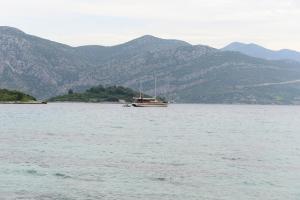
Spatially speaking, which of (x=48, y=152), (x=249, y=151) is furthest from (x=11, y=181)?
(x=249, y=151)

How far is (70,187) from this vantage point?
169 ft

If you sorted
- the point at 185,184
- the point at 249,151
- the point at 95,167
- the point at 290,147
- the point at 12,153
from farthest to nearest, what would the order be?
the point at 290,147 → the point at 249,151 → the point at 12,153 → the point at 95,167 → the point at 185,184

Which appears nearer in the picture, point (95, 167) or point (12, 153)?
point (95, 167)

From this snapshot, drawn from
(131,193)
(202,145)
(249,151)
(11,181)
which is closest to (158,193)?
(131,193)

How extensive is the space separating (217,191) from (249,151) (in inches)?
1515

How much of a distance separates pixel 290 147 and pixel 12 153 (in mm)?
48295

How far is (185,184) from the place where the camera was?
53.9 meters

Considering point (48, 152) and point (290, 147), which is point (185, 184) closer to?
point (48, 152)

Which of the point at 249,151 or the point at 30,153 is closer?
the point at 30,153

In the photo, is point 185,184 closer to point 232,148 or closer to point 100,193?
point 100,193

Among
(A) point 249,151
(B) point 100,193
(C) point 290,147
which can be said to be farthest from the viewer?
(C) point 290,147

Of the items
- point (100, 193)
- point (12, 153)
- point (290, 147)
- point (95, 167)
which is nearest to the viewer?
point (100, 193)

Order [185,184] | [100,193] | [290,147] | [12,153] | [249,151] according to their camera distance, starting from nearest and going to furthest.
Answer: [100,193] → [185,184] → [12,153] → [249,151] → [290,147]

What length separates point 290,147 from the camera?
96.9 m
